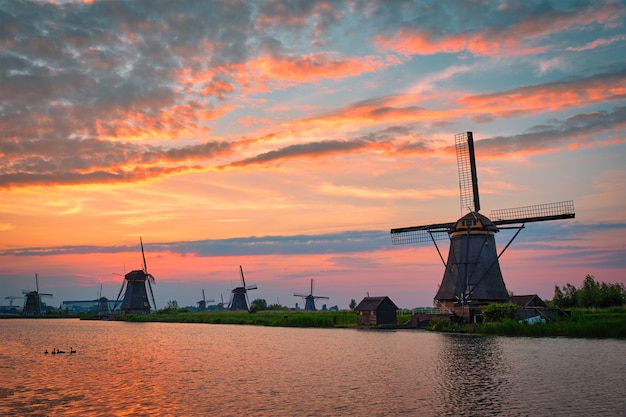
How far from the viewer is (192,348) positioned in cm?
5247

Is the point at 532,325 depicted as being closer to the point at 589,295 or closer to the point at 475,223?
the point at 475,223

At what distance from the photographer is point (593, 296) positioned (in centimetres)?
7712

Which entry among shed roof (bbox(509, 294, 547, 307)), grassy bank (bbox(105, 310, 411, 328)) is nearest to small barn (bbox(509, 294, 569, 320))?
shed roof (bbox(509, 294, 547, 307))

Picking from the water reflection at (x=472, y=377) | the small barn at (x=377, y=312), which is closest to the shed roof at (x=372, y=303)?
the small barn at (x=377, y=312)

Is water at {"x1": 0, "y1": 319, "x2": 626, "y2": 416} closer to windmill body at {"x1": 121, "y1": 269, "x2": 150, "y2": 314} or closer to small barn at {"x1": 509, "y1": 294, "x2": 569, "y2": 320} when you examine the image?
small barn at {"x1": 509, "y1": 294, "x2": 569, "y2": 320}

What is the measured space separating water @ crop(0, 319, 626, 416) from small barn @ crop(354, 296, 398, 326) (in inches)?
930

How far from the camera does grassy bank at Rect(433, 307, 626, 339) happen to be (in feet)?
154

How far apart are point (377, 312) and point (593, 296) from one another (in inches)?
1230

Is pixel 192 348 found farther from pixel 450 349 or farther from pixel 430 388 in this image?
pixel 430 388

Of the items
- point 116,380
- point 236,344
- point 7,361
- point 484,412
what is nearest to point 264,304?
point 236,344

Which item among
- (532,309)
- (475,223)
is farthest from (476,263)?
(532,309)

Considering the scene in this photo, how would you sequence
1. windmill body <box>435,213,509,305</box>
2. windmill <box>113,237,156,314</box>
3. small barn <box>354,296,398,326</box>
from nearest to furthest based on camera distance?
windmill body <box>435,213,509,305</box>, small barn <box>354,296,398,326</box>, windmill <box>113,237,156,314</box>

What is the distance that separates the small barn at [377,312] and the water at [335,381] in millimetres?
23627

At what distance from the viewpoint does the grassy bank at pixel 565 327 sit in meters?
47.0
